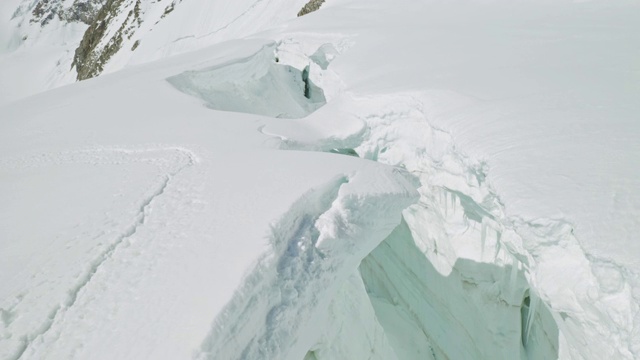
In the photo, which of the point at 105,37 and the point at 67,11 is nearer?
the point at 105,37

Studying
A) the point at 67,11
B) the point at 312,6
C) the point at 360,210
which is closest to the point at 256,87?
the point at 360,210

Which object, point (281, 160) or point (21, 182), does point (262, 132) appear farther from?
point (21, 182)

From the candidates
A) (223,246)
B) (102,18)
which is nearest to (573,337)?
(223,246)

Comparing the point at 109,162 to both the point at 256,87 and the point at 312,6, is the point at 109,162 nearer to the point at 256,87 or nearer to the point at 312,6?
the point at 256,87

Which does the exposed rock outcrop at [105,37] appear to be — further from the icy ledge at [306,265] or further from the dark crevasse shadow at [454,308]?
the icy ledge at [306,265]

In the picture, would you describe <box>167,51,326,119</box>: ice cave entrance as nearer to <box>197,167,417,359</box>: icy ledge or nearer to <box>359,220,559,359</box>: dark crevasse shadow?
<box>359,220,559,359</box>: dark crevasse shadow

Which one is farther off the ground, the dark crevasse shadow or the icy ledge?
the icy ledge

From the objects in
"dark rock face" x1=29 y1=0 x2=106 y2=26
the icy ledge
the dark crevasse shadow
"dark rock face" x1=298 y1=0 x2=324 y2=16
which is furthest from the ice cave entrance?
"dark rock face" x1=29 y1=0 x2=106 y2=26
